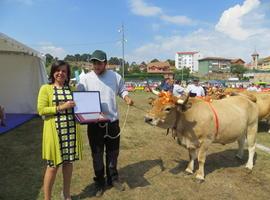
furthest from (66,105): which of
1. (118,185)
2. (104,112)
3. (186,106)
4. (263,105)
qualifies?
(263,105)

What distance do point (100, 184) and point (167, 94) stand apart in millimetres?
1825

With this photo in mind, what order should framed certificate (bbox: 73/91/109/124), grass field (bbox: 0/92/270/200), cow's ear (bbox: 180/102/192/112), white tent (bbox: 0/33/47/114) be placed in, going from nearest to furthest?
framed certificate (bbox: 73/91/109/124), grass field (bbox: 0/92/270/200), cow's ear (bbox: 180/102/192/112), white tent (bbox: 0/33/47/114)

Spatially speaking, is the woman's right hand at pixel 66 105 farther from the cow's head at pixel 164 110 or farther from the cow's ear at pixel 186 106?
the cow's ear at pixel 186 106

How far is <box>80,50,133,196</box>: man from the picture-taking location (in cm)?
489

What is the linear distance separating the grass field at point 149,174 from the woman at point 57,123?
0.93 meters

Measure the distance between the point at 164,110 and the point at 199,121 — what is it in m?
0.77

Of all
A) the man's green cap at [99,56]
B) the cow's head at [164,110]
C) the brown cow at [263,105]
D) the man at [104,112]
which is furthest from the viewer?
the brown cow at [263,105]

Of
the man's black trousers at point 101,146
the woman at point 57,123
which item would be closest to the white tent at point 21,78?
the man's black trousers at point 101,146

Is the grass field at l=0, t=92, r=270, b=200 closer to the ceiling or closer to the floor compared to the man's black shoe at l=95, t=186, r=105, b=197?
closer to the floor

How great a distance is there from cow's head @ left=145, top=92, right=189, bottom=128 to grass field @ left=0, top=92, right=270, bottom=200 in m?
1.06

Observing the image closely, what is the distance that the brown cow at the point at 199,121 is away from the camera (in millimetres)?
5398

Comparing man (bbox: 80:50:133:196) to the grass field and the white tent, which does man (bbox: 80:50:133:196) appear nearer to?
the grass field

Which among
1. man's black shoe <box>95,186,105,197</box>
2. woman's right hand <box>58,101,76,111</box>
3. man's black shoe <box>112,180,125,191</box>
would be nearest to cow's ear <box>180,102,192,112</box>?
man's black shoe <box>112,180,125,191</box>

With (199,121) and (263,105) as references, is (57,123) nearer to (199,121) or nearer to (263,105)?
(199,121)
